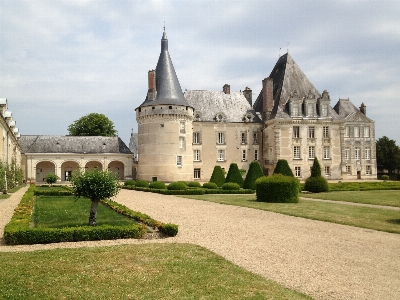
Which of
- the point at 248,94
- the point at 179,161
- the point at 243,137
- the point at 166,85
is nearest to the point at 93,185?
the point at 179,161

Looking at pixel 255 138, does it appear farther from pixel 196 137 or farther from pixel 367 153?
pixel 367 153

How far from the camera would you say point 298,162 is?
36.5 m

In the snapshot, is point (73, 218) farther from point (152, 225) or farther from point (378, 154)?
point (378, 154)

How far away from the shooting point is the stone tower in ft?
112

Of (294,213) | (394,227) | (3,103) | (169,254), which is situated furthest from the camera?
(3,103)

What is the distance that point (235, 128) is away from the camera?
3850cm

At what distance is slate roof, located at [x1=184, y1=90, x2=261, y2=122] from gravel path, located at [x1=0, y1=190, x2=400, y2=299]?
87.7 feet

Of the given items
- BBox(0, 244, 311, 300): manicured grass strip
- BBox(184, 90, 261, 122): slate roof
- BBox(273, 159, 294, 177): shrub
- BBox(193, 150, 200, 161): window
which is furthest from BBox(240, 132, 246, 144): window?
BBox(0, 244, 311, 300): manicured grass strip

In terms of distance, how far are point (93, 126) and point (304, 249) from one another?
146 feet

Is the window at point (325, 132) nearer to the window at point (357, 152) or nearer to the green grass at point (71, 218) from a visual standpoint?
the window at point (357, 152)

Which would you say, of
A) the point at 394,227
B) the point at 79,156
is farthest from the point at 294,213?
the point at 79,156

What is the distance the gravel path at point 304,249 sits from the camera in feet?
18.0

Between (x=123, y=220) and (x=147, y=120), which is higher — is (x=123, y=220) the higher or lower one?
the lower one

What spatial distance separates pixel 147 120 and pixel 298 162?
1477 centimetres
